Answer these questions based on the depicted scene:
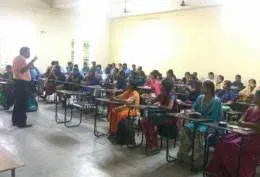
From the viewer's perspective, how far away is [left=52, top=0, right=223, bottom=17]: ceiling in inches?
372

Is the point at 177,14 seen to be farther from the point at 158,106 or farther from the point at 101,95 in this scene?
the point at 158,106

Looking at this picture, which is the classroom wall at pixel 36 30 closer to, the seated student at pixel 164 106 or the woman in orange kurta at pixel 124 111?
the woman in orange kurta at pixel 124 111

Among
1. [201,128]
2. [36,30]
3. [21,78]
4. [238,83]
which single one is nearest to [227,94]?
[238,83]

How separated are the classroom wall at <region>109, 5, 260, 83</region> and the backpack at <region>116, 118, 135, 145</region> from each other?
15.7 feet

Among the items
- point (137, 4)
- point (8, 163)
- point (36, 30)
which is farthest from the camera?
point (36, 30)

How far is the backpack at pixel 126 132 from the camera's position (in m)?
4.91

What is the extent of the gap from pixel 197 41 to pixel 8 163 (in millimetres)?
7979

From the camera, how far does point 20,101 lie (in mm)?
5727

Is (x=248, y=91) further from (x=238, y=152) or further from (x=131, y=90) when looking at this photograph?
(x=238, y=152)

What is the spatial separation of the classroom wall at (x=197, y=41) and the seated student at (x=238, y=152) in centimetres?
510

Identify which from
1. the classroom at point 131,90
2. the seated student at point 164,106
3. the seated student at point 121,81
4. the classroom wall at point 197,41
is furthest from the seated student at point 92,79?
the seated student at point 164,106

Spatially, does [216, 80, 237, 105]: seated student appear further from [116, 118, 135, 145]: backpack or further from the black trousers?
the black trousers

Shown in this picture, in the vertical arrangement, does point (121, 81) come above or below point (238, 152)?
above

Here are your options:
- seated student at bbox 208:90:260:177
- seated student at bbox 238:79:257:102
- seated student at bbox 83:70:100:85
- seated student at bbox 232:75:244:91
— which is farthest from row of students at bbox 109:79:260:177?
seated student at bbox 232:75:244:91
